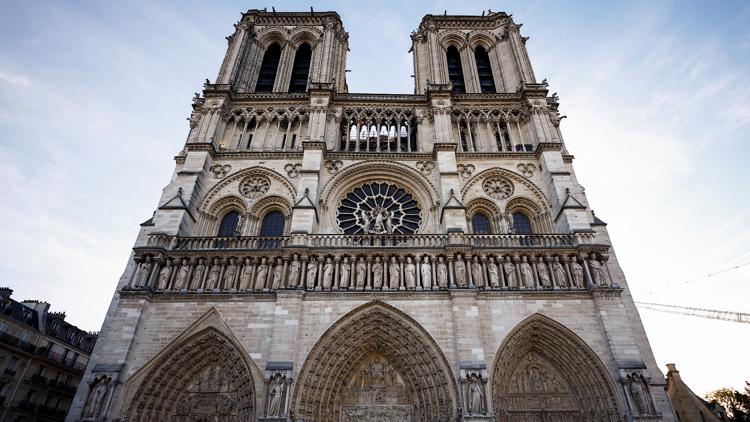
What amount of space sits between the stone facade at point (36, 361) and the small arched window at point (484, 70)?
2424 centimetres

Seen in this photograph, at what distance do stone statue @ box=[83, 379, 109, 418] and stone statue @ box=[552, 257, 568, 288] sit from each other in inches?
513

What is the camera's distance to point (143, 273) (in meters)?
12.4

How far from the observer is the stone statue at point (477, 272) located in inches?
484

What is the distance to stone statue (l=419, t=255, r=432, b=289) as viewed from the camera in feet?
40.2

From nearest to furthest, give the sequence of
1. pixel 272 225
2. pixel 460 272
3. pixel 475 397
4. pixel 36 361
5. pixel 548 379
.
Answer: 1. pixel 475 397
2. pixel 548 379
3. pixel 460 272
4. pixel 272 225
5. pixel 36 361

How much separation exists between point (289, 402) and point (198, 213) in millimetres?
8072

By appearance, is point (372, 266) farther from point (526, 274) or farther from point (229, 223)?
point (229, 223)

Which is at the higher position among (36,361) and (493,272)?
(493,272)

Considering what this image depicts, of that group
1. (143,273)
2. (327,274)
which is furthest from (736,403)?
(143,273)

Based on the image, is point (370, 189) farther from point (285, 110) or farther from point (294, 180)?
point (285, 110)

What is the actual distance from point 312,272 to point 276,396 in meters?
3.64

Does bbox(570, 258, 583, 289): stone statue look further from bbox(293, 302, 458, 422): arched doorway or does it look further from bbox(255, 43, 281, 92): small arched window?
bbox(255, 43, 281, 92): small arched window

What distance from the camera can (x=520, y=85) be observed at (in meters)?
18.5

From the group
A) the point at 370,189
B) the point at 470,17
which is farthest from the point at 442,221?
the point at 470,17
